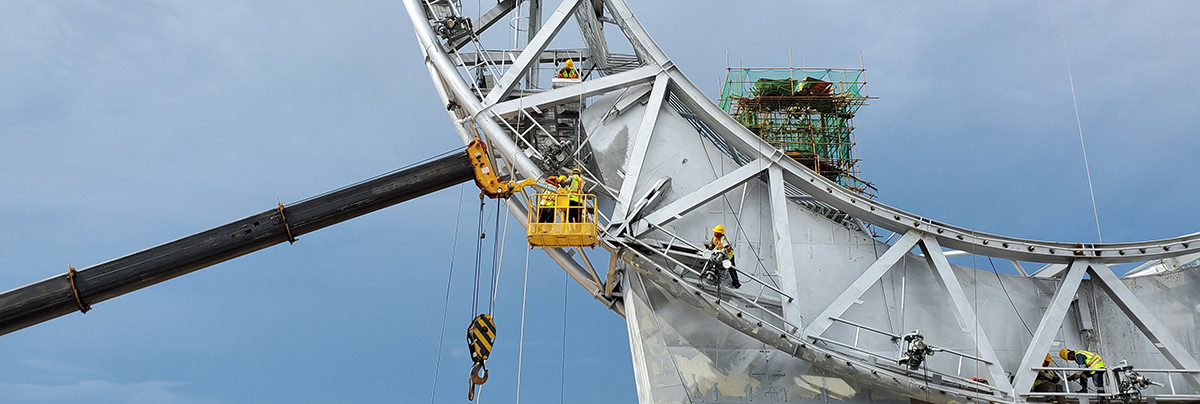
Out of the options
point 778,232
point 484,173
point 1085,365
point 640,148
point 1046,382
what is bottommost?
point 1046,382

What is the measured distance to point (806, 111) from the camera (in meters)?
40.5

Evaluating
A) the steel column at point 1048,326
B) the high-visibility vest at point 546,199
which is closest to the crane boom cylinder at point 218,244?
the high-visibility vest at point 546,199

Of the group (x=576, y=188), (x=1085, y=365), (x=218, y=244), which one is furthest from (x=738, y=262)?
(x=218, y=244)

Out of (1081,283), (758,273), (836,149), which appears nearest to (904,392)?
(758,273)

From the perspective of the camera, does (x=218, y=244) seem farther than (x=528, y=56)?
No

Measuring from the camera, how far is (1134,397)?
19078 mm

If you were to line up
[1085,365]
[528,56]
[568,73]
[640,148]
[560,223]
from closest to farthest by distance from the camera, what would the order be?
1. [560,223]
2. [1085,365]
3. [640,148]
4. [528,56]
5. [568,73]

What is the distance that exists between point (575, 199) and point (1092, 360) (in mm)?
11497

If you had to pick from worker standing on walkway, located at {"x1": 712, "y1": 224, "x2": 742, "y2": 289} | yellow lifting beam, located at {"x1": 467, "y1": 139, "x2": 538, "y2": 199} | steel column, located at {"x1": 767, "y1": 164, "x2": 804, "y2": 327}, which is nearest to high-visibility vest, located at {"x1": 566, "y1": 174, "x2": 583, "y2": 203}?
yellow lifting beam, located at {"x1": 467, "y1": 139, "x2": 538, "y2": 199}

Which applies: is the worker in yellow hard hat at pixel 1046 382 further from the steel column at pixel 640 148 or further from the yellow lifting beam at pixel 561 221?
the yellow lifting beam at pixel 561 221

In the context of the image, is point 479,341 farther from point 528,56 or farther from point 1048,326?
point 1048,326

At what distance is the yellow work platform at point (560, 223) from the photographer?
18484 millimetres

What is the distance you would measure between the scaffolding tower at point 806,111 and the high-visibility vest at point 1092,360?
19541 mm

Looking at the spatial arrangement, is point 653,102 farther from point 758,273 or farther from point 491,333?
point 491,333
